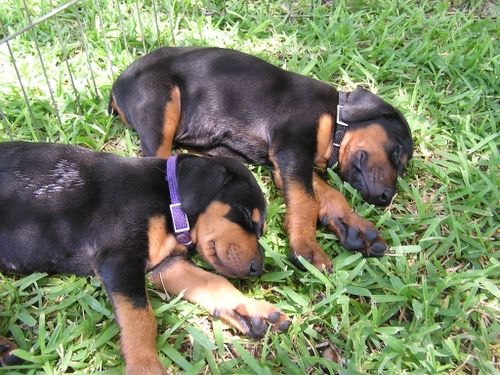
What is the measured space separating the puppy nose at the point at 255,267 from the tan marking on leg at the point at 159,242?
0.50 meters

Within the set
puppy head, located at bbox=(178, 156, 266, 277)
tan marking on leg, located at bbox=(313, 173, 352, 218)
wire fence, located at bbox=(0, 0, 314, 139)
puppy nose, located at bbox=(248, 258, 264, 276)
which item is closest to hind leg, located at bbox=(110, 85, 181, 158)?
wire fence, located at bbox=(0, 0, 314, 139)

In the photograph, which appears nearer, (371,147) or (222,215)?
(222,215)

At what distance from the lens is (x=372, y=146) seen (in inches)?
159

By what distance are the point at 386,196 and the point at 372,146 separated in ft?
1.39

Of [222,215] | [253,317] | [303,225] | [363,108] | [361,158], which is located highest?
[363,108]

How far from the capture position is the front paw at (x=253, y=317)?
309 cm

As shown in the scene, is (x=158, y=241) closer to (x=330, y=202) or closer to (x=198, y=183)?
(x=198, y=183)

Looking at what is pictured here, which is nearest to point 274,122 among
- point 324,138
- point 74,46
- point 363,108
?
point 324,138

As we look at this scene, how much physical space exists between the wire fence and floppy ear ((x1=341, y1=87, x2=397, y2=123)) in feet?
6.31

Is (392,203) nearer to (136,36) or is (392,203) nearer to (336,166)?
(336,166)

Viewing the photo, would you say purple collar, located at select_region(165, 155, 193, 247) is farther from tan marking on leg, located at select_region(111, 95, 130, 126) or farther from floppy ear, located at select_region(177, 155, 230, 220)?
tan marking on leg, located at select_region(111, 95, 130, 126)

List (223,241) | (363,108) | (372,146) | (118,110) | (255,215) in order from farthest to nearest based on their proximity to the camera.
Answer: (118,110) → (363,108) → (372,146) → (255,215) → (223,241)

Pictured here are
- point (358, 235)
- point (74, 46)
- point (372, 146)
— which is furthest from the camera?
point (74, 46)

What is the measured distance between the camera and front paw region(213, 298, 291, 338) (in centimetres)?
309
